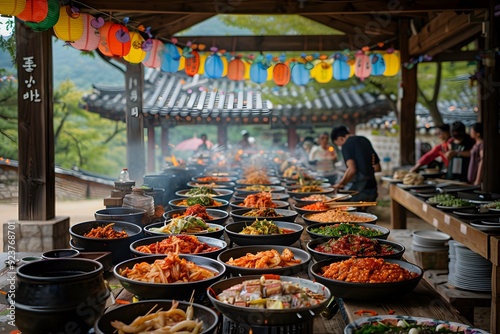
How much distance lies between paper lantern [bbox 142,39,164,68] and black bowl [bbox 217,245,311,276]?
5955 mm

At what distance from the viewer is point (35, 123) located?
696cm

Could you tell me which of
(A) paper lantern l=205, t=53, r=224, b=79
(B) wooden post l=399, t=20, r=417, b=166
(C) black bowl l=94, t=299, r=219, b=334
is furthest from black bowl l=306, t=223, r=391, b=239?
(B) wooden post l=399, t=20, r=417, b=166

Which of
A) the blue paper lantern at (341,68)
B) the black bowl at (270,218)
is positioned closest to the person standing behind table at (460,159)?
the blue paper lantern at (341,68)

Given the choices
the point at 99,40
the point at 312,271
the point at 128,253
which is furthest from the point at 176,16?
the point at 312,271

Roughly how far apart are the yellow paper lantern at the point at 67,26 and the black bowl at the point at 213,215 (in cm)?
294

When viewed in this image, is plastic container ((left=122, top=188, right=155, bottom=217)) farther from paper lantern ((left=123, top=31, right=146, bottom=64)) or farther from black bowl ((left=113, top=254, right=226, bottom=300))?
paper lantern ((left=123, top=31, right=146, bottom=64))

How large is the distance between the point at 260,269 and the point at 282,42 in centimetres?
929

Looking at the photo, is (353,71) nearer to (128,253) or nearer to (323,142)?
(323,142)

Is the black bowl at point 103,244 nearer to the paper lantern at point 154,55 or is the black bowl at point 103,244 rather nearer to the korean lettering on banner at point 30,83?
the korean lettering on banner at point 30,83

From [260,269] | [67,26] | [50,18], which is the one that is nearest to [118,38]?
[67,26]

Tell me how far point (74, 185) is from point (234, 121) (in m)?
6.62

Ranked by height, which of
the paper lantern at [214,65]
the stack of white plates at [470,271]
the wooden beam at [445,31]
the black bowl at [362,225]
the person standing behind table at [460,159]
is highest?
the wooden beam at [445,31]

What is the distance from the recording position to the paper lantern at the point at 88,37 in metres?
6.61

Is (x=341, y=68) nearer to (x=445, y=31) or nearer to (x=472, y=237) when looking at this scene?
(x=445, y=31)
